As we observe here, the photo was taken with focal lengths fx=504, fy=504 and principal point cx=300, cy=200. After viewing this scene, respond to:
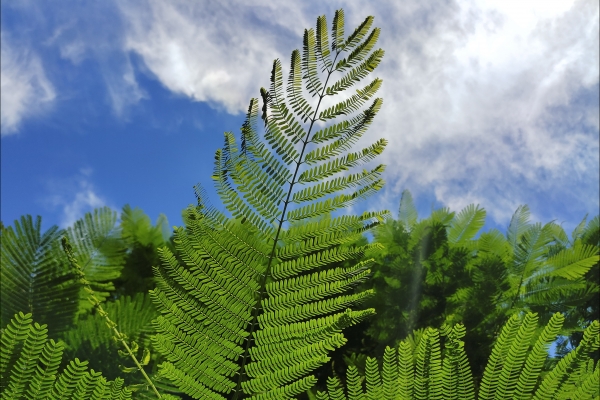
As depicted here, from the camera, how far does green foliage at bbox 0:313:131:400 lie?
3.80 ft

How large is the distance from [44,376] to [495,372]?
1067 mm

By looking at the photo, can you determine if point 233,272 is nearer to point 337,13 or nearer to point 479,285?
point 337,13

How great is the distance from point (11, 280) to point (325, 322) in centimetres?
195

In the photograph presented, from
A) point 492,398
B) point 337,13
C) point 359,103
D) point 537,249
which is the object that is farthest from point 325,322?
point 537,249

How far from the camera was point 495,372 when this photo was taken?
1.20m

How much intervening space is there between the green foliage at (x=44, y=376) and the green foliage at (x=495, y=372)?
513mm

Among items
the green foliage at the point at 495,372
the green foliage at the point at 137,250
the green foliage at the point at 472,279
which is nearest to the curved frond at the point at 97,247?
the green foliage at the point at 137,250

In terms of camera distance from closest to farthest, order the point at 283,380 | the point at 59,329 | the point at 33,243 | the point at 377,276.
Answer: the point at 283,380 → the point at 59,329 → the point at 33,243 → the point at 377,276

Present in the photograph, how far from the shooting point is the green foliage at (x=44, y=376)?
1.16 meters

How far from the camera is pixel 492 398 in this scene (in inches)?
46.9

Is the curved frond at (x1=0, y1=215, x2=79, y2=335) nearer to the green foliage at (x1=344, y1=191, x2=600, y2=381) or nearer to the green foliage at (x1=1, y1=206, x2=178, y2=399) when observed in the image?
the green foliage at (x1=1, y1=206, x2=178, y2=399)

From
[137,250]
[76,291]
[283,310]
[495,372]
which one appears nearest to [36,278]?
[76,291]

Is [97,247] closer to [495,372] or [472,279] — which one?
[472,279]

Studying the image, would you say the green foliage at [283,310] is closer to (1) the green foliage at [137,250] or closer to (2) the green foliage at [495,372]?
(2) the green foliage at [495,372]
